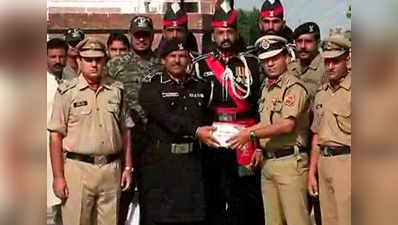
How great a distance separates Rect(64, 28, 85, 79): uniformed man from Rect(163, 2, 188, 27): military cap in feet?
1.42

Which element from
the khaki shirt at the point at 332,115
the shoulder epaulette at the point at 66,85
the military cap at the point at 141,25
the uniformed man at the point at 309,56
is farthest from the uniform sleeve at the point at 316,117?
the shoulder epaulette at the point at 66,85

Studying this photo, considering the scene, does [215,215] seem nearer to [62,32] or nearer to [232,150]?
[232,150]

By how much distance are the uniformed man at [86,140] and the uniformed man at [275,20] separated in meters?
0.89

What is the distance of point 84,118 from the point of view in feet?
11.4

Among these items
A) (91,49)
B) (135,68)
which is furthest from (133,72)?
(91,49)

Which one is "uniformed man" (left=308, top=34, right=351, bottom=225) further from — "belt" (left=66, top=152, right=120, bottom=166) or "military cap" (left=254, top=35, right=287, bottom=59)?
"belt" (left=66, top=152, right=120, bottom=166)

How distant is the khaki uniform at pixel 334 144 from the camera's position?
134 inches

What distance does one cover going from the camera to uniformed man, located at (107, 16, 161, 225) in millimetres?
3701

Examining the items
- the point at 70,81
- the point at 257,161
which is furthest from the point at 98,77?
the point at 257,161

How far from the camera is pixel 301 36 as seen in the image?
3.83 m

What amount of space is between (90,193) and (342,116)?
→ 1.19 m

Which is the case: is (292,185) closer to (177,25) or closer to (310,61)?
(310,61)

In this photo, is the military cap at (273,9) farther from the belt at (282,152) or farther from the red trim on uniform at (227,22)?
the belt at (282,152)

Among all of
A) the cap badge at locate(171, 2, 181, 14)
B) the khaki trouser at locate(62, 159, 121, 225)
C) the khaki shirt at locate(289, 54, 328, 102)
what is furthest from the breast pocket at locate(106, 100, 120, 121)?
the khaki shirt at locate(289, 54, 328, 102)
